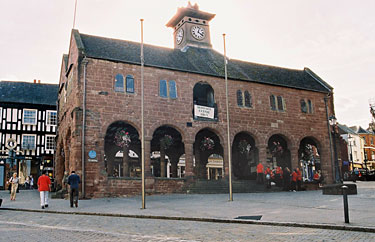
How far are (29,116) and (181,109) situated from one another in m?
22.5

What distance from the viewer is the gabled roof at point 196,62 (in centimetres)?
2498

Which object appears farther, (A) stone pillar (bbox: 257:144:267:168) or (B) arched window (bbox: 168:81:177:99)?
(A) stone pillar (bbox: 257:144:267:168)

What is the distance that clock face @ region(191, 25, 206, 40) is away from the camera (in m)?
33.9

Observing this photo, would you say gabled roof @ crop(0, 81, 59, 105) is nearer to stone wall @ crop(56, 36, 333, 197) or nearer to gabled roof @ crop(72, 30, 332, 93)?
stone wall @ crop(56, 36, 333, 197)

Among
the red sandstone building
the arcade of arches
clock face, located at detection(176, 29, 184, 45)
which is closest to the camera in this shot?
the red sandstone building

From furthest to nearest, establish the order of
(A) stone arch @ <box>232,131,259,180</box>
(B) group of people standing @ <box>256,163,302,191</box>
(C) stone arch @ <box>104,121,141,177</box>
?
(A) stone arch @ <box>232,131,259,180</box>, (B) group of people standing @ <box>256,163,302,191</box>, (C) stone arch @ <box>104,121,141,177</box>

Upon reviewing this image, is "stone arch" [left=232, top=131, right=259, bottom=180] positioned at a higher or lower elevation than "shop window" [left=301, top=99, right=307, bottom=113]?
lower

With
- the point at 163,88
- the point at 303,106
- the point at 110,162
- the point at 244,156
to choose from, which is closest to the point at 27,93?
the point at 110,162

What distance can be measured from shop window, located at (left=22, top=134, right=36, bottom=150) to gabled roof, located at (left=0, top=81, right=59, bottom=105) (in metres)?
3.56

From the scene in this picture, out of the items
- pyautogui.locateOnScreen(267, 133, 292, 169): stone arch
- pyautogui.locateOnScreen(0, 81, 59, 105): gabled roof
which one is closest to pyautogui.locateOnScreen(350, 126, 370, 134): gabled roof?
pyautogui.locateOnScreen(267, 133, 292, 169): stone arch

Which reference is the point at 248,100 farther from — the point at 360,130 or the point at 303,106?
the point at 360,130

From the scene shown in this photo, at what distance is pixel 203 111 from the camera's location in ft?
87.4

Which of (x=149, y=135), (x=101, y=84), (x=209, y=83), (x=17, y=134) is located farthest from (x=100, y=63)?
(x=17, y=134)

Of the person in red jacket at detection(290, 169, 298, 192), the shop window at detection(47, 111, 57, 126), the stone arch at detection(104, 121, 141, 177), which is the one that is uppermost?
the shop window at detection(47, 111, 57, 126)
